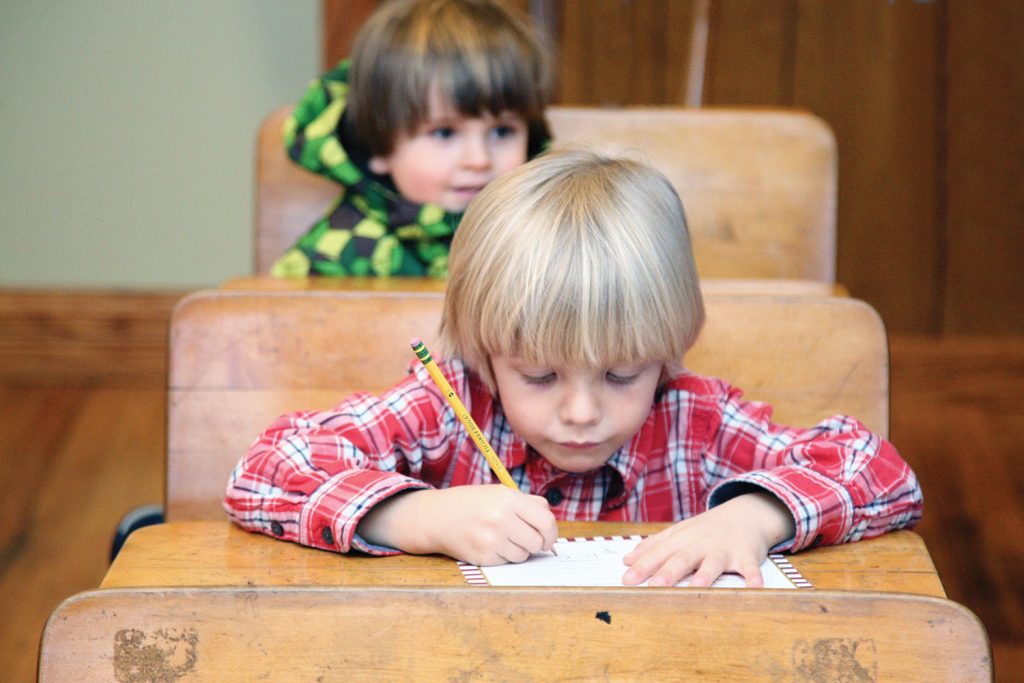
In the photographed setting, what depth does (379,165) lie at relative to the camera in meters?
1.96

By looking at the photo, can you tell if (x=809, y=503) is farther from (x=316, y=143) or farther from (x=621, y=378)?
(x=316, y=143)

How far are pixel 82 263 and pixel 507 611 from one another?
8.06 ft

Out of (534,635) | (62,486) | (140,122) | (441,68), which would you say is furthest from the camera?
(140,122)

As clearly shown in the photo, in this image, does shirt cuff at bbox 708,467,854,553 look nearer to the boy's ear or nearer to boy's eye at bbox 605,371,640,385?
boy's eye at bbox 605,371,640,385

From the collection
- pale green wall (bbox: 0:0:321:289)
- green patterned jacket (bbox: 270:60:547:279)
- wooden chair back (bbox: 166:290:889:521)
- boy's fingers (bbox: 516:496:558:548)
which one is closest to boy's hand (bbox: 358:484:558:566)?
boy's fingers (bbox: 516:496:558:548)

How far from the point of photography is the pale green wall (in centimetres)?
293

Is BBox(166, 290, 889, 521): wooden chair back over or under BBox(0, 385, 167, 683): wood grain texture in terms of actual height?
over

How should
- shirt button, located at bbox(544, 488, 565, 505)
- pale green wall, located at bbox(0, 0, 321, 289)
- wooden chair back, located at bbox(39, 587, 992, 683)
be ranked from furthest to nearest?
1. pale green wall, located at bbox(0, 0, 321, 289)
2. shirt button, located at bbox(544, 488, 565, 505)
3. wooden chair back, located at bbox(39, 587, 992, 683)

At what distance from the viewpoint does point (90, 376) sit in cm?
318

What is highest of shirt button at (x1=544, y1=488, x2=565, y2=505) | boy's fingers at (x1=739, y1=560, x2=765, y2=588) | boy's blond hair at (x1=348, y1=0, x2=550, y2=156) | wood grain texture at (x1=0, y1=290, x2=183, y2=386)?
boy's blond hair at (x1=348, y1=0, x2=550, y2=156)

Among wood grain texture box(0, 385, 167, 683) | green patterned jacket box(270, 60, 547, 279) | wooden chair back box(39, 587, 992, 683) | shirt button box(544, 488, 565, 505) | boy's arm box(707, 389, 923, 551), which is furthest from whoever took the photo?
wood grain texture box(0, 385, 167, 683)

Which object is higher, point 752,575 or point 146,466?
point 752,575

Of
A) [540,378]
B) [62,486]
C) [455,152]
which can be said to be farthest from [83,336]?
[540,378]

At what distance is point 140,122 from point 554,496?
200cm
